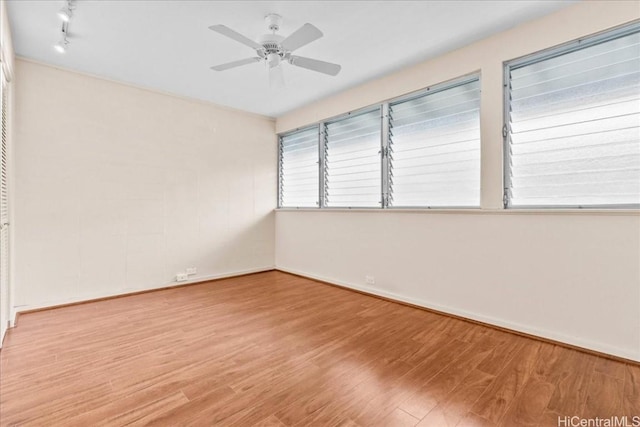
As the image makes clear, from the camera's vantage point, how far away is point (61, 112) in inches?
134

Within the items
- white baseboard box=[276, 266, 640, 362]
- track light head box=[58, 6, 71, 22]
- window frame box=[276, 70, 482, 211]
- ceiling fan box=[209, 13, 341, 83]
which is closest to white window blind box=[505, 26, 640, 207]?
window frame box=[276, 70, 482, 211]

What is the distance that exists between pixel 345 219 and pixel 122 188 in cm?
302

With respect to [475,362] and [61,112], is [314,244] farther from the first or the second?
[61,112]

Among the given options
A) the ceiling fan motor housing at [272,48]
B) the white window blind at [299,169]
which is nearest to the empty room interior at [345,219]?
the ceiling fan motor housing at [272,48]

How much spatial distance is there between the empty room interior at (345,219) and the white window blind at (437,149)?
0.02 m

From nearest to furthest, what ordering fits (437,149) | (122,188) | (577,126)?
(577,126) → (437,149) → (122,188)

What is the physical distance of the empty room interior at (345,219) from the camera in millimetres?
1881

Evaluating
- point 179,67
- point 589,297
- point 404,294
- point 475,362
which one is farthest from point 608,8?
point 179,67

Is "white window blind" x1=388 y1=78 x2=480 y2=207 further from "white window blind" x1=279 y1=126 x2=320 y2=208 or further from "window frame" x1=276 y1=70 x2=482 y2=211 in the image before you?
"white window blind" x1=279 y1=126 x2=320 y2=208

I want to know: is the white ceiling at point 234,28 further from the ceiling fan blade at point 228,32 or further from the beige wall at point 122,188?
the beige wall at point 122,188

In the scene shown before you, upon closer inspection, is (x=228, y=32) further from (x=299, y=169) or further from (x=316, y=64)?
(x=299, y=169)

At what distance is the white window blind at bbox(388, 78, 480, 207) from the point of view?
3.08 meters

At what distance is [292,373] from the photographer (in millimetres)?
2035

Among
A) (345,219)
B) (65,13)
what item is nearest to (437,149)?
(345,219)
